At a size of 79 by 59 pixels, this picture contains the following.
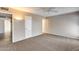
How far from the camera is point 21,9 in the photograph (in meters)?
2.26

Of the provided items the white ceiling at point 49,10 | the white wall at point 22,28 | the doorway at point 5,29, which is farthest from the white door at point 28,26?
the doorway at point 5,29

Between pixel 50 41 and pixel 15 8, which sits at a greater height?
pixel 15 8

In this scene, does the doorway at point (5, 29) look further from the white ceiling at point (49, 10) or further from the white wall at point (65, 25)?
the white wall at point (65, 25)

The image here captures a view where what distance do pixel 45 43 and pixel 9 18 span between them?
37.0 inches

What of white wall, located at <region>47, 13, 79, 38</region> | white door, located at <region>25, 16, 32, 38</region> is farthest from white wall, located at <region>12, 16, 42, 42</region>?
white wall, located at <region>47, 13, 79, 38</region>

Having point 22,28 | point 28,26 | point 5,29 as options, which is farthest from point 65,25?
point 5,29

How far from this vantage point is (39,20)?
240 cm

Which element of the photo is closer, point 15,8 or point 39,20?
point 15,8

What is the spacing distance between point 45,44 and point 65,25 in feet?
2.00

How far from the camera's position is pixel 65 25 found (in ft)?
7.75

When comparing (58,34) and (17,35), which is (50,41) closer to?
(58,34)

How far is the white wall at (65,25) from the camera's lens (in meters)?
2.29
